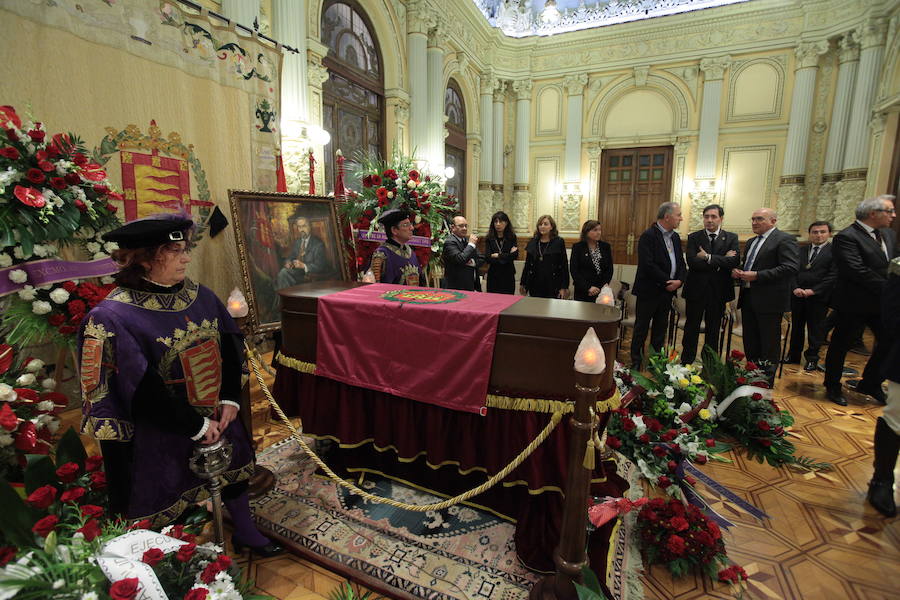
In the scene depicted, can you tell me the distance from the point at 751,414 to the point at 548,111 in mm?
9966

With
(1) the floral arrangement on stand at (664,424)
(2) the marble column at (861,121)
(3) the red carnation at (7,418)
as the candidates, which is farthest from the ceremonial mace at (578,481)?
(2) the marble column at (861,121)

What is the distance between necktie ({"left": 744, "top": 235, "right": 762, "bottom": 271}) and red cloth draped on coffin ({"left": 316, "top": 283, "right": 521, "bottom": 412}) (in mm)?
2972

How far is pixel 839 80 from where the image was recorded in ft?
28.3

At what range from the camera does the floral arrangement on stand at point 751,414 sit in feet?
9.73

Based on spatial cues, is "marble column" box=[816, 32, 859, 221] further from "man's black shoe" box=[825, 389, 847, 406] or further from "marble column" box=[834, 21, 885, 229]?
"man's black shoe" box=[825, 389, 847, 406]

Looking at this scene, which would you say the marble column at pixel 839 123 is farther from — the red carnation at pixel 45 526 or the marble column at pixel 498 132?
the red carnation at pixel 45 526

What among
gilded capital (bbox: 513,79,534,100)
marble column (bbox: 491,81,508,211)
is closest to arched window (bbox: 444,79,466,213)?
marble column (bbox: 491,81,508,211)

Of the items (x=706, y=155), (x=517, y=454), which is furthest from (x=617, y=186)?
(x=517, y=454)

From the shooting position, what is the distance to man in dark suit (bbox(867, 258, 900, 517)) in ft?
7.32

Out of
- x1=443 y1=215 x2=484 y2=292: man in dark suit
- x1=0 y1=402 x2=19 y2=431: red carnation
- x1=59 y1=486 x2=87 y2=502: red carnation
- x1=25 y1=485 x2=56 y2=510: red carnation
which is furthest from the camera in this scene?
x1=443 y1=215 x2=484 y2=292: man in dark suit

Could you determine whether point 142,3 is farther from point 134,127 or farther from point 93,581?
point 93,581

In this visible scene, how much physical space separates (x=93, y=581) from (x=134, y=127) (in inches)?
102

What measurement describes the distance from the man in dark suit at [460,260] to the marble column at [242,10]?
2.86m

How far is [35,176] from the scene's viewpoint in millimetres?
2111
